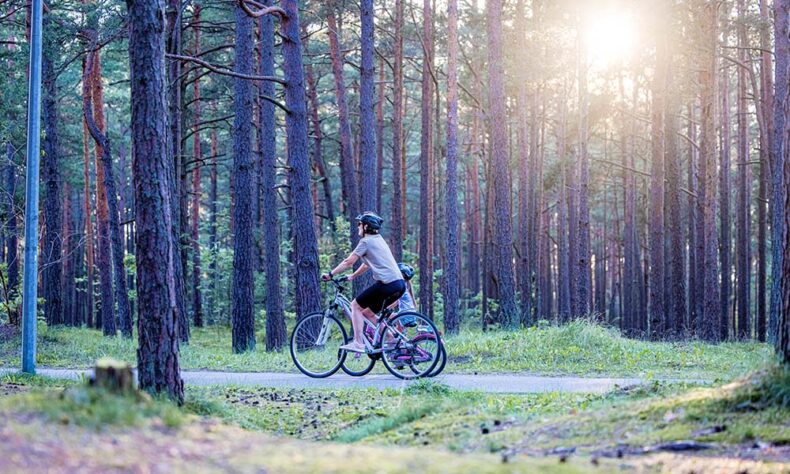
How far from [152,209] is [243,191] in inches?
422

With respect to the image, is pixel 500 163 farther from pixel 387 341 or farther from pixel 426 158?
pixel 387 341

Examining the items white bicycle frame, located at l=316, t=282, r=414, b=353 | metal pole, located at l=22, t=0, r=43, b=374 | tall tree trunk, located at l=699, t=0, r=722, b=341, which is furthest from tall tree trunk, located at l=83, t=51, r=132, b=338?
tall tree trunk, located at l=699, t=0, r=722, b=341

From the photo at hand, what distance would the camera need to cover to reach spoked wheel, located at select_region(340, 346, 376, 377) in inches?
490

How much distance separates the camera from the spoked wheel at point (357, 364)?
12441mm

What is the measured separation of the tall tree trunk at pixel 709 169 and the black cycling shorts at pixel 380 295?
1444 cm

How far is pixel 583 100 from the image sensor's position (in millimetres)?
27734

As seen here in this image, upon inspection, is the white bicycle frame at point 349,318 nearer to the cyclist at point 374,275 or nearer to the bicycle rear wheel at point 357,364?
the cyclist at point 374,275

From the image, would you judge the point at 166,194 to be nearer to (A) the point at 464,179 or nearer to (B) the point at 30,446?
(B) the point at 30,446

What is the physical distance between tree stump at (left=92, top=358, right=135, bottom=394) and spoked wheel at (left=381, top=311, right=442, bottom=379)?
240 inches

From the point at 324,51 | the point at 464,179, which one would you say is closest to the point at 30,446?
the point at 324,51

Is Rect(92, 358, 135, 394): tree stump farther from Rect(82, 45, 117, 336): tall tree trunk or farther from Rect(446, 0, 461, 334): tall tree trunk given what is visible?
Rect(82, 45, 117, 336): tall tree trunk

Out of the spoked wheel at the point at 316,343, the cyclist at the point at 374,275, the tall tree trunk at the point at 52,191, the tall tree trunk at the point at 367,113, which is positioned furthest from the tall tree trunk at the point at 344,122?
the cyclist at the point at 374,275

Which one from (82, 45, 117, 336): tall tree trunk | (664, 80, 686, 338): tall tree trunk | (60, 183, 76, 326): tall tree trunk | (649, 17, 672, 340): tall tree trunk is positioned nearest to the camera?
(664, 80, 686, 338): tall tree trunk

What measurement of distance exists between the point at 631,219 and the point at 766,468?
41474mm
